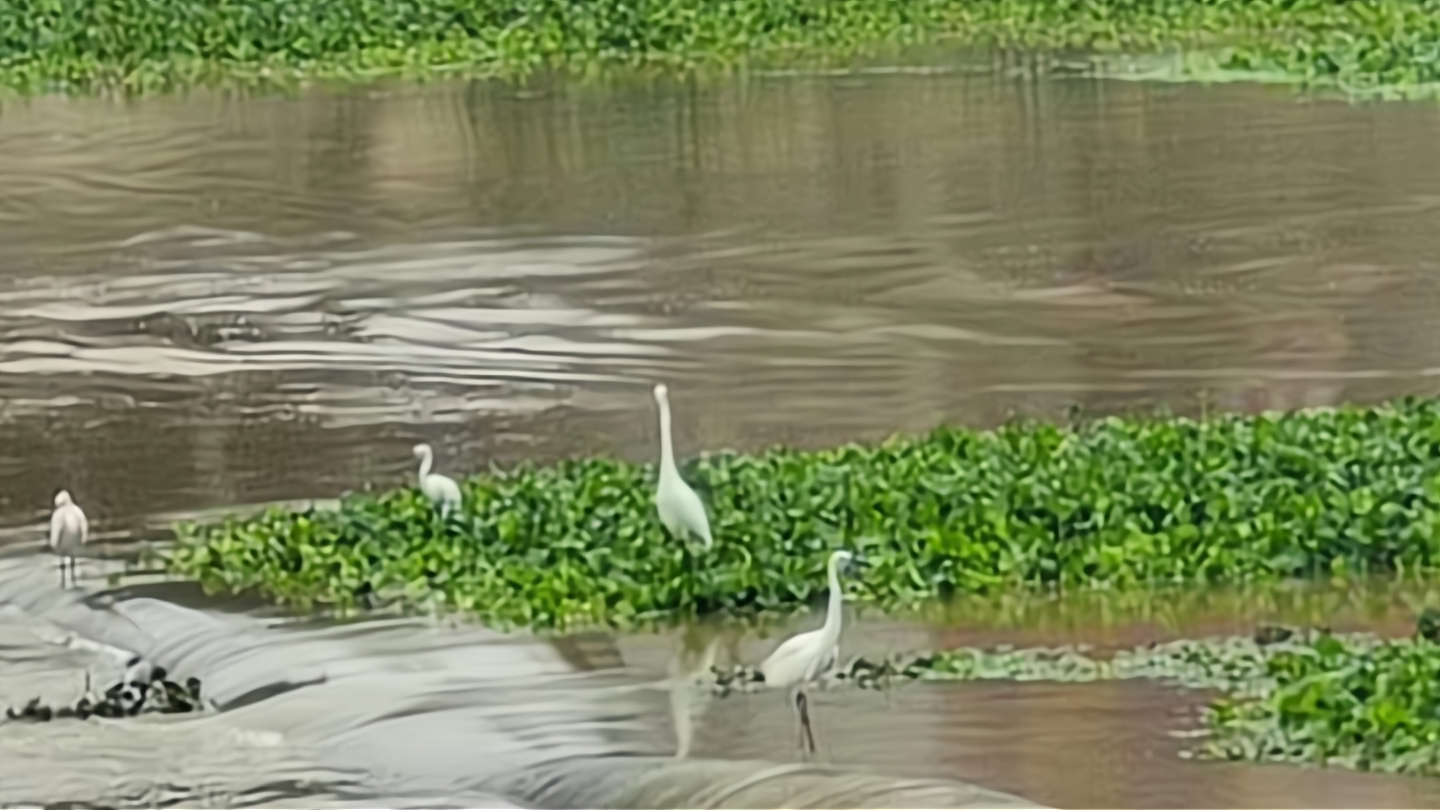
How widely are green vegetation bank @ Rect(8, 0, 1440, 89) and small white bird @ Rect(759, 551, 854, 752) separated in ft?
1.39

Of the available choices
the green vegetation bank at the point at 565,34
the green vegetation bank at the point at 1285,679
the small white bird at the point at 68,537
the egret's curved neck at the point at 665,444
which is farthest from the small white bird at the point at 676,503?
the small white bird at the point at 68,537

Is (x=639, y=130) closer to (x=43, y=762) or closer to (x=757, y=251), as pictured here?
(x=757, y=251)

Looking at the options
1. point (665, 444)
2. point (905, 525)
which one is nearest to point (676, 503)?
point (665, 444)

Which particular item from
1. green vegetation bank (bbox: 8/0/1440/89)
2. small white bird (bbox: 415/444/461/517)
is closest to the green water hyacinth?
small white bird (bbox: 415/444/461/517)

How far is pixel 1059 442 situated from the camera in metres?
1.19

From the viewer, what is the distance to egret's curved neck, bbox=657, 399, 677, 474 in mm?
1195

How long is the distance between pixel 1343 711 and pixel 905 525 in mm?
318

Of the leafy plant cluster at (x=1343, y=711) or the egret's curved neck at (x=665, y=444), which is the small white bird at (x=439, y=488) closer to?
the egret's curved neck at (x=665, y=444)

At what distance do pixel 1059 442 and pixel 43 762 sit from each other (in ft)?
2.45

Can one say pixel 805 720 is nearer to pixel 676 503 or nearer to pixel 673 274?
pixel 676 503

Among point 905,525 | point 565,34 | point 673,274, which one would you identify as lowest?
point 905,525

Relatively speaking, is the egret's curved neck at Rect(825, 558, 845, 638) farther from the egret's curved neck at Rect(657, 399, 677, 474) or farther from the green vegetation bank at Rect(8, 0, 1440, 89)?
the green vegetation bank at Rect(8, 0, 1440, 89)

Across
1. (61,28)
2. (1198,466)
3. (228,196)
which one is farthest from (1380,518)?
(61,28)

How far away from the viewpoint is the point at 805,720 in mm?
1146
